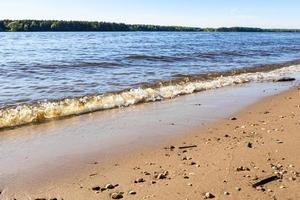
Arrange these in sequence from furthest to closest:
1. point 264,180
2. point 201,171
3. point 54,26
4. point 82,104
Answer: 1. point 54,26
2. point 82,104
3. point 201,171
4. point 264,180

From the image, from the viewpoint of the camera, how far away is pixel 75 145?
753 centimetres

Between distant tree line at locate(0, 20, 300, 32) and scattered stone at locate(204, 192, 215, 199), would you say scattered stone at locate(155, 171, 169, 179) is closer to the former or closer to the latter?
scattered stone at locate(204, 192, 215, 199)

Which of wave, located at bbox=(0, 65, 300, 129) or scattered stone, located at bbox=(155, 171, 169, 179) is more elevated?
scattered stone, located at bbox=(155, 171, 169, 179)

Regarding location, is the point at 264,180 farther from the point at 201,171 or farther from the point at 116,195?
the point at 116,195

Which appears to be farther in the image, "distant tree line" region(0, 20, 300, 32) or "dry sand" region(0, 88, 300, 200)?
"distant tree line" region(0, 20, 300, 32)

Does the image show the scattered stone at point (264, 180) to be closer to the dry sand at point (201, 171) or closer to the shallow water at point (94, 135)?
the dry sand at point (201, 171)

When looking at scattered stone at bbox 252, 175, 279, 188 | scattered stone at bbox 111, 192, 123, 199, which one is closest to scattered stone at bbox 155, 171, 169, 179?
scattered stone at bbox 111, 192, 123, 199

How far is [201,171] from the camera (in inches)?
235

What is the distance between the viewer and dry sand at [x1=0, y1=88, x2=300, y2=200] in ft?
17.2

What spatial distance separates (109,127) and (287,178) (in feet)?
13.9

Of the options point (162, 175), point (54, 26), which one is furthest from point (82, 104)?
point (54, 26)

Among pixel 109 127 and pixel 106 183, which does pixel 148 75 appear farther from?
pixel 106 183

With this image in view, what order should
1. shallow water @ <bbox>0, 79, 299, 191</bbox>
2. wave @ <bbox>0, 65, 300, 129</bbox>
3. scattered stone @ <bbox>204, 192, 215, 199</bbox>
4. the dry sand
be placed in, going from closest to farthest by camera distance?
scattered stone @ <bbox>204, 192, 215, 199</bbox> → the dry sand → shallow water @ <bbox>0, 79, 299, 191</bbox> → wave @ <bbox>0, 65, 300, 129</bbox>

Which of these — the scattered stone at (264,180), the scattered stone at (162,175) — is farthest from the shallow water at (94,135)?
the scattered stone at (264,180)
